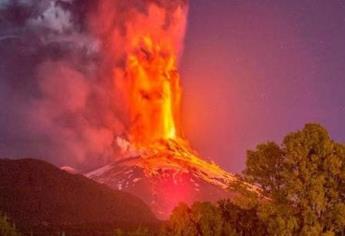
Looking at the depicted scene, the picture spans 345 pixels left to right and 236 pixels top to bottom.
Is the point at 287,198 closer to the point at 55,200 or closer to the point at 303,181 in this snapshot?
the point at 303,181

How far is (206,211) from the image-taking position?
39.5 meters

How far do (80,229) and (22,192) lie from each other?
2842 cm

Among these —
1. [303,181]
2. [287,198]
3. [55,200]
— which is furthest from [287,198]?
[55,200]

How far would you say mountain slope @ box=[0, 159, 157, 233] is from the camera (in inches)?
4193

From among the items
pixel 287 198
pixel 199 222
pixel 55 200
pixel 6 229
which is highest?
pixel 55 200

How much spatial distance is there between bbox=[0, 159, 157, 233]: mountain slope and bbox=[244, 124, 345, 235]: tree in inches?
2393

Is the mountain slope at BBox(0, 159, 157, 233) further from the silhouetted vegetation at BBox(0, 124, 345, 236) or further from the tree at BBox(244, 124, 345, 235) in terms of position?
the tree at BBox(244, 124, 345, 235)

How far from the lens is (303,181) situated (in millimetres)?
38750

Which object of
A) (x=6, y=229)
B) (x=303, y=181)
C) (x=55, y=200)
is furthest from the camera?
(x=55, y=200)

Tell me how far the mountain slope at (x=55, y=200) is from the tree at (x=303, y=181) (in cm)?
6078

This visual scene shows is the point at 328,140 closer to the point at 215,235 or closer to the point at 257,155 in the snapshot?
the point at 257,155

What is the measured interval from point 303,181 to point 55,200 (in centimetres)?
8909

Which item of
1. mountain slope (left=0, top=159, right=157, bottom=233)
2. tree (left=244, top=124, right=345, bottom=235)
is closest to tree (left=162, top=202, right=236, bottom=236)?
tree (left=244, top=124, right=345, bottom=235)

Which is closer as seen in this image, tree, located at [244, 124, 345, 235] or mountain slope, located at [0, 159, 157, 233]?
tree, located at [244, 124, 345, 235]
